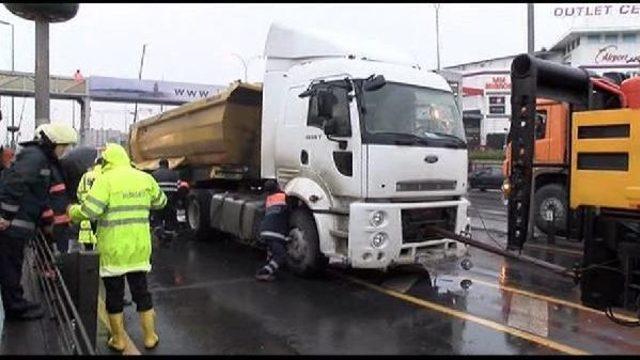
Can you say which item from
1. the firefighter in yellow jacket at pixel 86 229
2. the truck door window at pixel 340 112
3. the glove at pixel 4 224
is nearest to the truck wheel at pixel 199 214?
the firefighter in yellow jacket at pixel 86 229

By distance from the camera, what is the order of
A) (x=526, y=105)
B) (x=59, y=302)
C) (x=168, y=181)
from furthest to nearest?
(x=168, y=181)
(x=526, y=105)
(x=59, y=302)

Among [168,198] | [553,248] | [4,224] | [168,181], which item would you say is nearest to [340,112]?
[4,224]

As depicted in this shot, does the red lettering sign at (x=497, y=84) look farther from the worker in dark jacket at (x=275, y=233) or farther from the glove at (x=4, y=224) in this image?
the glove at (x=4, y=224)

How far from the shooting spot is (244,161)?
9766 millimetres

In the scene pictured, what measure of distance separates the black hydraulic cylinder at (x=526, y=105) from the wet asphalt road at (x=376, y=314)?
3.50ft

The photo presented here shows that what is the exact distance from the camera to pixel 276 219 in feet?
25.4

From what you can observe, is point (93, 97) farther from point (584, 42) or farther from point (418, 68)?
point (584, 42)

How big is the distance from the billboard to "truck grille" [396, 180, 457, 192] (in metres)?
26.7

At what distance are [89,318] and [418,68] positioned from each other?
5250 millimetres

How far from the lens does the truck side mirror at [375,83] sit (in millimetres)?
6945

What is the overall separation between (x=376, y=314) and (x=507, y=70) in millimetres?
51376

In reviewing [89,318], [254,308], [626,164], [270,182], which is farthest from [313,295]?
[626,164]

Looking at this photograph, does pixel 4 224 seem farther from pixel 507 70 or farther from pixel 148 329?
pixel 507 70

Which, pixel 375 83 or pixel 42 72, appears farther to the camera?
pixel 375 83
